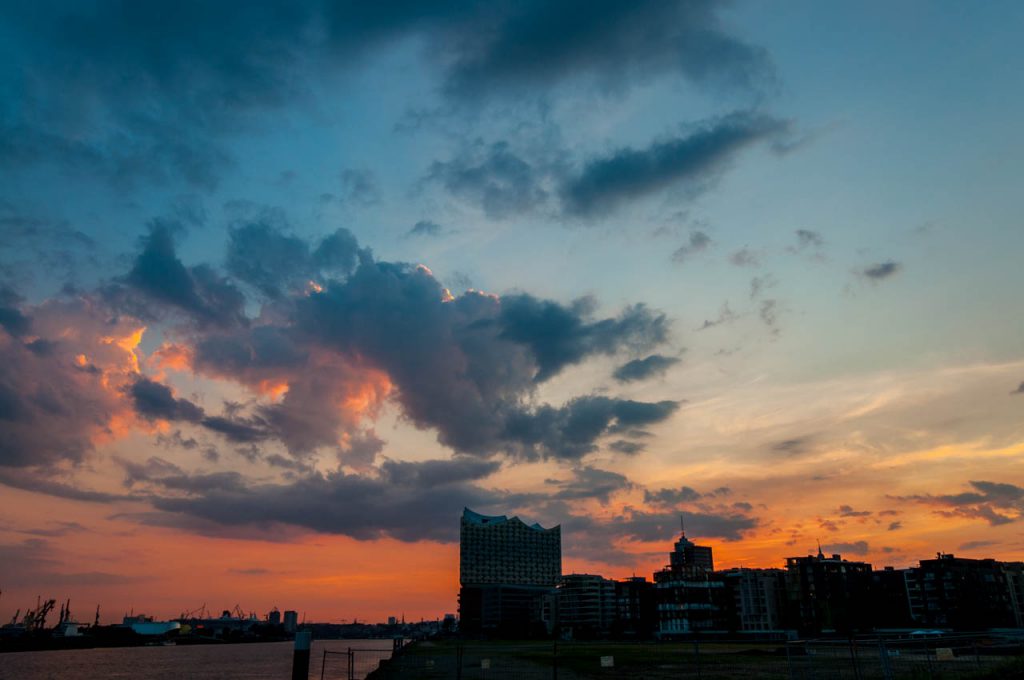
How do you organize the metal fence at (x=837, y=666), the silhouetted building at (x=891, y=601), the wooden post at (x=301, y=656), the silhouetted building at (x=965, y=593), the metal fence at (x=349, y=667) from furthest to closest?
the silhouetted building at (x=891, y=601), the silhouetted building at (x=965, y=593), the metal fence at (x=349, y=667), the wooden post at (x=301, y=656), the metal fence at (x=837, y=666)

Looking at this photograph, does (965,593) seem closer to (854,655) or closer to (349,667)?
(854,655)

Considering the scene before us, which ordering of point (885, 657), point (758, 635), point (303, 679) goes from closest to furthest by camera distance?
Answer: point (885, 657) → point (303, 679) → point (758, 635)

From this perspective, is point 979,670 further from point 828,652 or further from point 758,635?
point 758,635

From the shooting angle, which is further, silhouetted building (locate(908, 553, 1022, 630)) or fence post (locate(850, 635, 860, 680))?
silhouetted building (locate(908, 553, 1022, 630))

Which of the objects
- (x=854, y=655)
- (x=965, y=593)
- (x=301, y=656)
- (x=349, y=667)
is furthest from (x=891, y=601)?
(x=301, y=656)

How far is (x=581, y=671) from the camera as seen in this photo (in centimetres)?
5216

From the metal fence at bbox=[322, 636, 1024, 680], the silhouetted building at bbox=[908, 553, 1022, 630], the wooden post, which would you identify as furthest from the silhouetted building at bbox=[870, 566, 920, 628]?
the wooden post

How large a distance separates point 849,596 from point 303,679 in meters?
209

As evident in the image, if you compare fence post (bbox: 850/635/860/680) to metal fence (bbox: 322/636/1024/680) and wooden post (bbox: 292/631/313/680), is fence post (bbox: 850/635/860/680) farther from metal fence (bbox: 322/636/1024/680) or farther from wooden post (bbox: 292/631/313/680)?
wooden post (bbox: 292/631/313/680)

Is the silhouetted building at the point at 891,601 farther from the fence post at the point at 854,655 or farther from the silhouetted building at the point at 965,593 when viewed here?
the fence post at the point at 854,655

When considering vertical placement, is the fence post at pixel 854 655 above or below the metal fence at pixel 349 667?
above

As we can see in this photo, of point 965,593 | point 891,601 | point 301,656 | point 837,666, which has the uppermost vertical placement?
point 301,656

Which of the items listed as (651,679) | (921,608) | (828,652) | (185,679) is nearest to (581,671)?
(651,679)

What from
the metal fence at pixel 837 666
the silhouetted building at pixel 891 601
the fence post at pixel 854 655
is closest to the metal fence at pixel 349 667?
the metal fence at pixel 837 666
